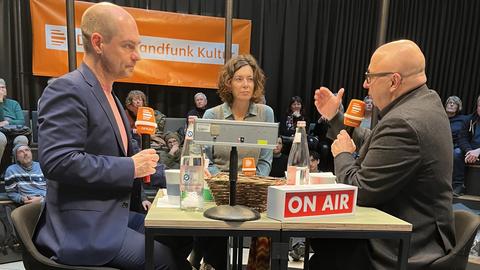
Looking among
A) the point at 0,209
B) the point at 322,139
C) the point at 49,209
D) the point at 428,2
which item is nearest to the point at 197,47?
the point at 322,139

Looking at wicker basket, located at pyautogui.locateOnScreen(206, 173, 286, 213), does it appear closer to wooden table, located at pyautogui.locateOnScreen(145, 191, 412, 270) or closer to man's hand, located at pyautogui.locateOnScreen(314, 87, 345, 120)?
wooden table, located at pyautogui.locateOnScreen(145, 191, 412, 270)

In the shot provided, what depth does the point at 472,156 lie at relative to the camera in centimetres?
425

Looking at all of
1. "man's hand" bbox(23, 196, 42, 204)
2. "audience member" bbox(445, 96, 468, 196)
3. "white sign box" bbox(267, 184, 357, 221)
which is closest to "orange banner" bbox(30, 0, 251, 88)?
"man's hand" bbox(23, 196, 42, 204)

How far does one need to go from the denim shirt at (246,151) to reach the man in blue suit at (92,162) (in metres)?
0.79

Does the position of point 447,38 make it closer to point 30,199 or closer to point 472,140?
point 472,140

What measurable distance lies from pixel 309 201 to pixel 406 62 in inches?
28.3

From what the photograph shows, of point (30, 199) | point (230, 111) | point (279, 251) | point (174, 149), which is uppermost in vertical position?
point (230, 111)

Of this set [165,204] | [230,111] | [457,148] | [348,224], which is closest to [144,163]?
[165,204]

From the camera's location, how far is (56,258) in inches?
47.3

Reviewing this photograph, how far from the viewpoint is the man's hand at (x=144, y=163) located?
125cm

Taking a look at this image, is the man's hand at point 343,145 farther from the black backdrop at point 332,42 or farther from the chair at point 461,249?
the black backdrop at point 332,42

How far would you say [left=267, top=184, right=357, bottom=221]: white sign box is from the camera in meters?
1.12

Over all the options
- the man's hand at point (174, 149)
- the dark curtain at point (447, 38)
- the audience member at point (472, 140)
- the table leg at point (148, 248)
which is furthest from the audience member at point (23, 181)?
the dark curtain at point (447, 38)

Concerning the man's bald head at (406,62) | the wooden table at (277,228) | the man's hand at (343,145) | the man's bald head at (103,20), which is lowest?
the wooden table at (277,228)
